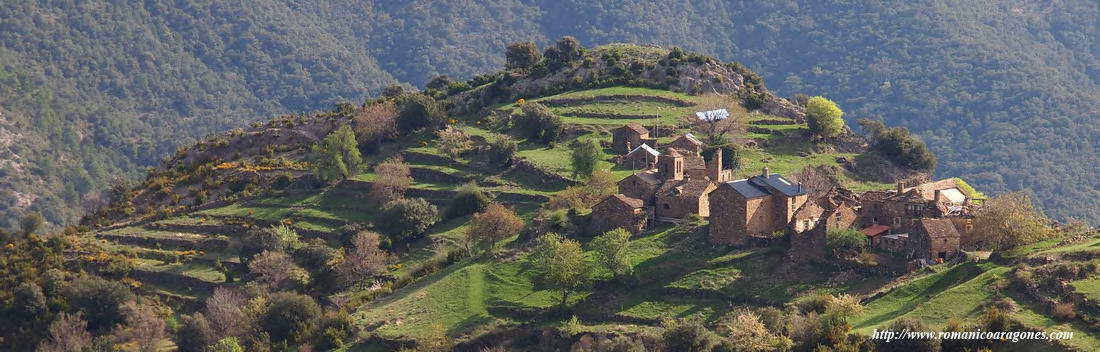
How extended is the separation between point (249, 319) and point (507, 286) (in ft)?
50.8

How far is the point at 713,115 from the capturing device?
106 meters

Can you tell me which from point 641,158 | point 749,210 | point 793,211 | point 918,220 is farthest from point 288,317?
point 918,220

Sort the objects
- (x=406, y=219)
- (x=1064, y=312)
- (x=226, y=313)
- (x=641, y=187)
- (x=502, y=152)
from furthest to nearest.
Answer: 1. (x=502, y=152)
2. (x=406, y=219)
3. (x=226, y=313)
4. (x=641, y=187)
5. (x=1064, y=312)

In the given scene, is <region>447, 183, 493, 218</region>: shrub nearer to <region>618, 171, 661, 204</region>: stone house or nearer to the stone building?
<region>618, 171, 661, 204</region>: stone house

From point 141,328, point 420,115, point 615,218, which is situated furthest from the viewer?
point 420,115

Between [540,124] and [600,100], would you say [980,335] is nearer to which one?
[540,124]

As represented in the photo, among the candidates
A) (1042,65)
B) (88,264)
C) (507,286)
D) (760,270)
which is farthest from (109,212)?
(1042,65)

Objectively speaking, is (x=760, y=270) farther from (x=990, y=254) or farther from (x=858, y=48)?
(x=858, y=48)

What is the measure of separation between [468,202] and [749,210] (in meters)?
24.9

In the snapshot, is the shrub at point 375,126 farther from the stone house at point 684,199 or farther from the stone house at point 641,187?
the stone house at point 684,199

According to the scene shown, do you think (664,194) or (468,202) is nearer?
(664,194)

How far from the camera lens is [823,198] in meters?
75.6

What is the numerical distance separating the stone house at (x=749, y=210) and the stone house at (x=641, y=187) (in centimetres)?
743

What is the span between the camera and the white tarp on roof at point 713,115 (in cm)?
10519
